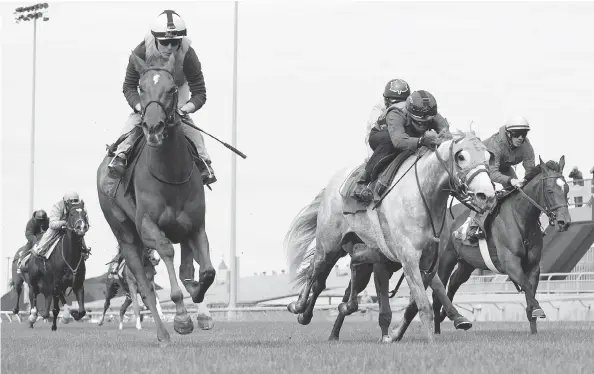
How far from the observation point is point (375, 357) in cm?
1035

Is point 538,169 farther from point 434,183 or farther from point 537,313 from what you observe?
point 434,183

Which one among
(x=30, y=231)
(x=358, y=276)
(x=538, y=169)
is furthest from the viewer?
(x=30, y=231)

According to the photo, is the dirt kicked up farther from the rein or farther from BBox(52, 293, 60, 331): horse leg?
BBox(52, 293, 60, 331): horse leg

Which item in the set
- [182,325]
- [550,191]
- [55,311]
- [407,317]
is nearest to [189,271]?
[182,325]

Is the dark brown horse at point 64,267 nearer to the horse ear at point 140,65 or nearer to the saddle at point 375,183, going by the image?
the saddle at point 375,183

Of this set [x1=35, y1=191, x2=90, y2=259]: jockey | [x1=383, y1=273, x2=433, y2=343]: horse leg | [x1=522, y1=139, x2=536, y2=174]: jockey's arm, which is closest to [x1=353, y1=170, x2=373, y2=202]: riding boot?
[x1=383, y1=273, x2=433, y2=343]: horse leg

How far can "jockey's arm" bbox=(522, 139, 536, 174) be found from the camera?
1792cm

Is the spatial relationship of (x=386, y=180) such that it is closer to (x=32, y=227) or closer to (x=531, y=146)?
(x=531, y=146)

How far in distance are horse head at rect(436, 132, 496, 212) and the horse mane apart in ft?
14.4

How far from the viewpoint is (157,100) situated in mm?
12477

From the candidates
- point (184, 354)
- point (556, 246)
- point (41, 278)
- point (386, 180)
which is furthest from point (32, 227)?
point (556, 246)

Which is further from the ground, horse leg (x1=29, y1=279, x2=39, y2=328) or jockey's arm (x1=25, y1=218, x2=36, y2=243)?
jockey's arm (x1=25, y1=218, x2=36, y2=243)

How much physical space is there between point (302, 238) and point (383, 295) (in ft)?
11.1

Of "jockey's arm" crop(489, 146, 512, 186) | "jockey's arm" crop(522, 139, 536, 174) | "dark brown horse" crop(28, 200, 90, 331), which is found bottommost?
"dark brown horse" crop(28, 200, 90, 331)
